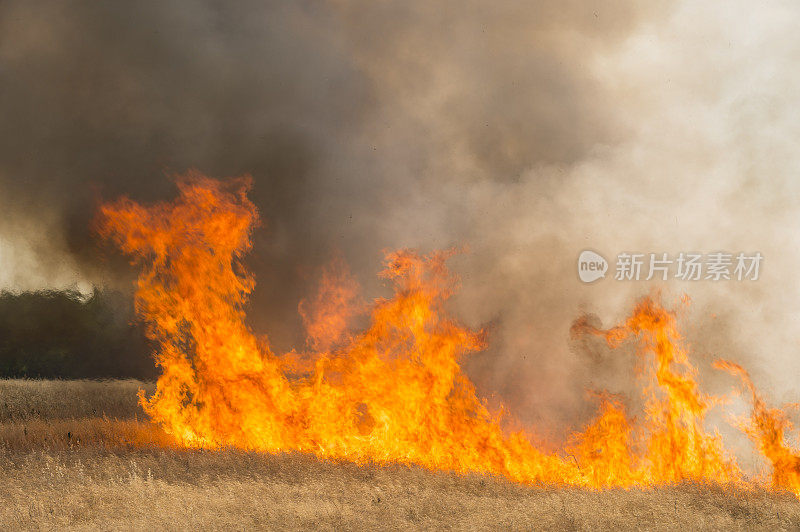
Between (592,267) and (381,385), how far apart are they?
12.2ft

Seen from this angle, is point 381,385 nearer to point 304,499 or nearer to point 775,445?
point 304,499

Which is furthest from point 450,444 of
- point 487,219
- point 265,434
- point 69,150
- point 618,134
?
point 69,150

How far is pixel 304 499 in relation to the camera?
7.05m

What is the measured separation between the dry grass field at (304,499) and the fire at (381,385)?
760 mm

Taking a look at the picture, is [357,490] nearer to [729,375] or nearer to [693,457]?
[693,457]

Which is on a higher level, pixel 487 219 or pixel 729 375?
pixel 487 219

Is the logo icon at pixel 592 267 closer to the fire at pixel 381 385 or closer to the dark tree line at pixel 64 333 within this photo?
the fire at pixel 381 385

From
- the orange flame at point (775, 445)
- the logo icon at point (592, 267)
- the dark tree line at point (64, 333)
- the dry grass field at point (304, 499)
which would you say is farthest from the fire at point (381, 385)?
the dark tree line at point (64, 333)

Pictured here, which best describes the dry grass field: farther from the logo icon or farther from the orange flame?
the logo icon

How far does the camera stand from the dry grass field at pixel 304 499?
21.2ft

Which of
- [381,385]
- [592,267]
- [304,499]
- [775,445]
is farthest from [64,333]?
[775,445]

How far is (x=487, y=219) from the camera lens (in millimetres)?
11539

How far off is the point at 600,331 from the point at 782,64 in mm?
4861

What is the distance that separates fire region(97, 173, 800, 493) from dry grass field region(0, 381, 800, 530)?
76 cm
